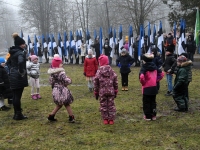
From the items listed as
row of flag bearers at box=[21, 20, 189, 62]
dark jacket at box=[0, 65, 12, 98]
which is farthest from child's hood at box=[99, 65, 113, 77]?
row of flag bearers at box=[21, 20, 189, 62]

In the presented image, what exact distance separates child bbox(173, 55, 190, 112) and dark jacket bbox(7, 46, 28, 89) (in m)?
3.98

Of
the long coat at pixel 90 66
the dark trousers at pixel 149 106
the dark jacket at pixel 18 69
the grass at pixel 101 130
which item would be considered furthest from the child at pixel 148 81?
the long coat at pixel 90 66

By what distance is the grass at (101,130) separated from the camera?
16.7ft

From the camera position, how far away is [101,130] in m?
5.93

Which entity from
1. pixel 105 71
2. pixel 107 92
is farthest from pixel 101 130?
pixel 105 71

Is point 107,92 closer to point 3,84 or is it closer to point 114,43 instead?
point 3,84

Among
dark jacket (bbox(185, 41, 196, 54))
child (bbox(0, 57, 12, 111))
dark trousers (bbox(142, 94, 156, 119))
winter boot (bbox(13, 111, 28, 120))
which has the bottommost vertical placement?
winter boot (bbox(13, 111, 28, 120))

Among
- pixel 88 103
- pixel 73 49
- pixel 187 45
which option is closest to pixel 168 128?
pixel 88 103

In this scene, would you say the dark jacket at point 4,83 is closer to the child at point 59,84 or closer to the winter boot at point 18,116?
the winter boot at point 18,116

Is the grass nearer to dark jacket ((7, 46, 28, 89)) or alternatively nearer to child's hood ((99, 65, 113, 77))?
dark jacket ((7, 46, 28, 89))

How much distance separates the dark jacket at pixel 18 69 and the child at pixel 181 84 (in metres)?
3.98

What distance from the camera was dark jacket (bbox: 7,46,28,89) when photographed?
6.52 m

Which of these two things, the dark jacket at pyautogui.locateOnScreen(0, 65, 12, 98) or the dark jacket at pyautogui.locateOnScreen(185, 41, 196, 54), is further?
the dark jacket at pyautogui.locateOnScreen(185, 41, 196, 54)

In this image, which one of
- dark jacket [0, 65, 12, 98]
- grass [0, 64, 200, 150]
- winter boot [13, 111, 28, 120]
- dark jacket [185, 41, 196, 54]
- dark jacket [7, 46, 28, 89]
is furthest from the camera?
dark jacket [185, 41, 196, 54]
